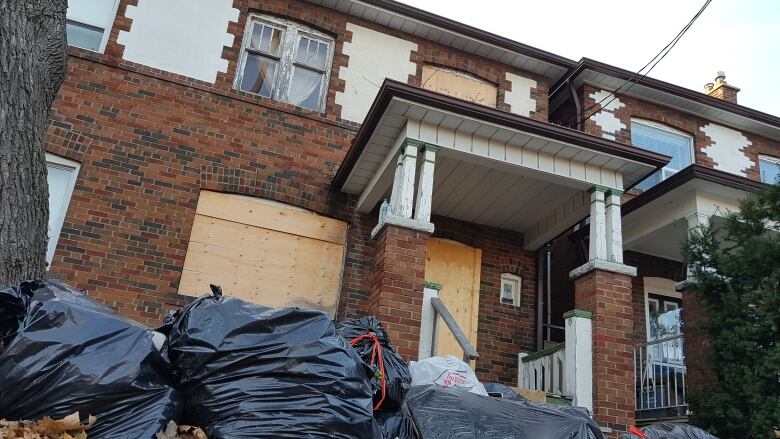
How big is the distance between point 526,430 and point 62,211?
5.55 meters

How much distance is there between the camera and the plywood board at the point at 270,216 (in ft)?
23.1

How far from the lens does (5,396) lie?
8.00 feet

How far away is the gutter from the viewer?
5824 mm

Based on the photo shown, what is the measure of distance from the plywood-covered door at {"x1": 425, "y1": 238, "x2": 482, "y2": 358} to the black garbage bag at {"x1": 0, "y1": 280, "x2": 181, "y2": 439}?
5.23 m

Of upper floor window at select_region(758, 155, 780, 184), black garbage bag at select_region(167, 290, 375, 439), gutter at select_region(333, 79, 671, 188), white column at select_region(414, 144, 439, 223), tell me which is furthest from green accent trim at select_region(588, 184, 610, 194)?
upper floor window at select_region(758, 155, 780, 184)

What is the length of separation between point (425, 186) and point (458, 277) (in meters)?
2.24

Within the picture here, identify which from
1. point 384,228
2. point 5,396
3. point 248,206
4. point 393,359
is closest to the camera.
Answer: point 5,396

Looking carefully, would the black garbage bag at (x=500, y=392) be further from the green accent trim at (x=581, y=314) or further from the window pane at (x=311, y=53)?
the window pane at (x=311, y=53)

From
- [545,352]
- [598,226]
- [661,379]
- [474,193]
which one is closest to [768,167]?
[661,379]

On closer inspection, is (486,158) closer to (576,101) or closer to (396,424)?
(396,424)

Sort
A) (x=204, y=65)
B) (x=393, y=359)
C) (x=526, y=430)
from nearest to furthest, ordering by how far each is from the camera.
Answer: (x=526, y=430)
(x=393, y=359)
(x=204, y=65)

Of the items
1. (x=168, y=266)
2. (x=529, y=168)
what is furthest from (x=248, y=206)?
(x=529, y=168)

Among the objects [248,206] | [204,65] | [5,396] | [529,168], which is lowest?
[5,396]

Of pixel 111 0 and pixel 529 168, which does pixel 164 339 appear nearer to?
pixel 529 168
